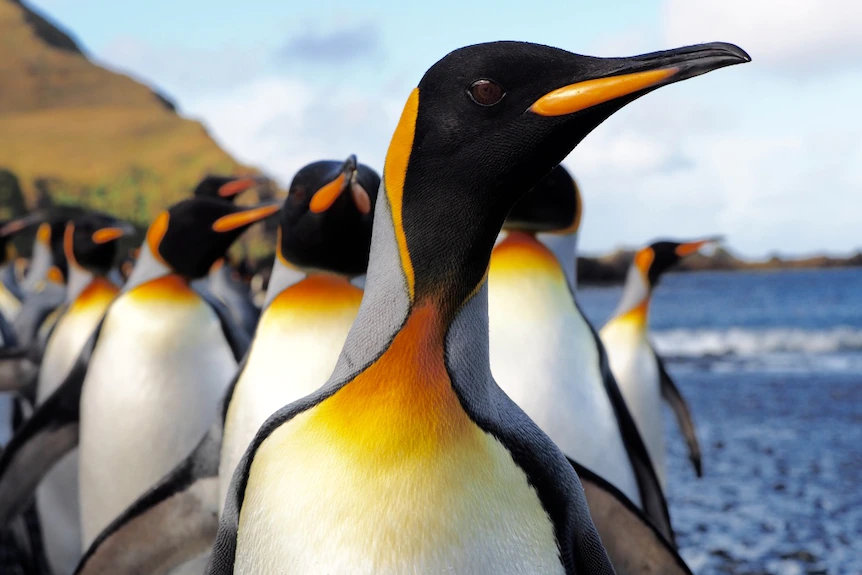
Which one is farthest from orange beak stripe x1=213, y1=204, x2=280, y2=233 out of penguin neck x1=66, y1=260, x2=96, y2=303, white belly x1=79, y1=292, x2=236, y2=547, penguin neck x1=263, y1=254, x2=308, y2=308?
penguin neck x1=66, y1=260, x2=96, y2=303

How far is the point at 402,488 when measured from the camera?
1.31 m

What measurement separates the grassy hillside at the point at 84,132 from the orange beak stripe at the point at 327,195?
47388mm

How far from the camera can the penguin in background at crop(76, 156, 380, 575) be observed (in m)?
2.34

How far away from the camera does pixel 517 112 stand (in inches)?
53.5

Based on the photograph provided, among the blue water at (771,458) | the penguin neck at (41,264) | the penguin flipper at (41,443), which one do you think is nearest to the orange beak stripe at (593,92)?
the penguin flipper at (41,443)

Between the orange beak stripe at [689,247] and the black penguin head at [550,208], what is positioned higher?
the black penguin head at [550,208]

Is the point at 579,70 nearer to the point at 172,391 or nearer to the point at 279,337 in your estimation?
the point at 279,337

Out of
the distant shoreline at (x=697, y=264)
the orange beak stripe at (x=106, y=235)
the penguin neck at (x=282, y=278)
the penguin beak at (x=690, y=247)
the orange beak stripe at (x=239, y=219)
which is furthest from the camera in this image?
the distant shoreline at (x=697, y=264)

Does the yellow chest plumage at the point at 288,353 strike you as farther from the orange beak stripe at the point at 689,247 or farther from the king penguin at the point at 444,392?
the orange beak stripe at the point at 689,247

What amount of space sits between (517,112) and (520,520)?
604mm

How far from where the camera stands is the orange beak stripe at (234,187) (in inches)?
234

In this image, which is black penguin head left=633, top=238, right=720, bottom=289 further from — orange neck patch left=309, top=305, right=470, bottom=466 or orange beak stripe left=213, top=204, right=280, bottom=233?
orange neck patch left=309, top=305, right=470, bottom=466

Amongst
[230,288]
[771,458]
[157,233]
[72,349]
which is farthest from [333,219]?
[771,458]

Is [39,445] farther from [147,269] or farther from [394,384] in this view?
[394,384]
